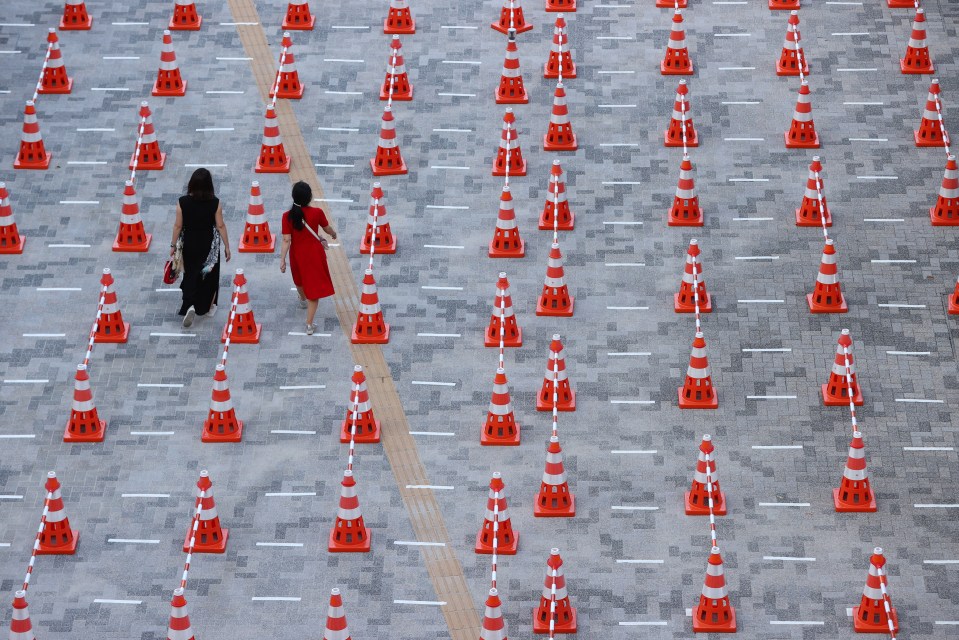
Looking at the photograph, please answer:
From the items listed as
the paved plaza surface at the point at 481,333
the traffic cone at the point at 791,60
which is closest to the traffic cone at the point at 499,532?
the paved plaza surface at the point at 481,333

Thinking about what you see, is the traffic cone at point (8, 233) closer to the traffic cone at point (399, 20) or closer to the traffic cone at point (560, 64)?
the traffic cone at point (399, 20)

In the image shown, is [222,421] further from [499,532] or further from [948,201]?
[948,201]

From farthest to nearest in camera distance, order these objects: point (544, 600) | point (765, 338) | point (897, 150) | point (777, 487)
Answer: point (897, 150)
point (765, 338)
point (777, 487)
point (544, 600)

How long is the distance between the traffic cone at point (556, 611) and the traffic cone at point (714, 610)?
128cm

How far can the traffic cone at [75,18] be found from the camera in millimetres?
33906

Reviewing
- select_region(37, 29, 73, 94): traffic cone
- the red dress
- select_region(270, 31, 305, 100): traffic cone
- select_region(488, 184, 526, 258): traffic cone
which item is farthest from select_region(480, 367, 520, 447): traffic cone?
select_region(37, 29, 73, 94): traffic cone

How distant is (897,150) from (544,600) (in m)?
9.90

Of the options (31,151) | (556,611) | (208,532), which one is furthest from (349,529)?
(31,151)

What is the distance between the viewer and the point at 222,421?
87.7 feet

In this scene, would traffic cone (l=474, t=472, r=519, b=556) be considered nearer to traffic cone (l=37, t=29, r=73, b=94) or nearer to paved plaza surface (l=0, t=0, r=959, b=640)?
paved plaza surface (l=0, t=0, r=959, b=640)

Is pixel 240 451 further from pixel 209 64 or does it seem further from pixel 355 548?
pixel 209 64

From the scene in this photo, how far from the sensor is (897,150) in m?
31.3

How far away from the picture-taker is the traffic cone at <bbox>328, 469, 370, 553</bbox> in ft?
82.6

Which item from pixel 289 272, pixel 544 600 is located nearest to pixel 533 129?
pixel 289 272
